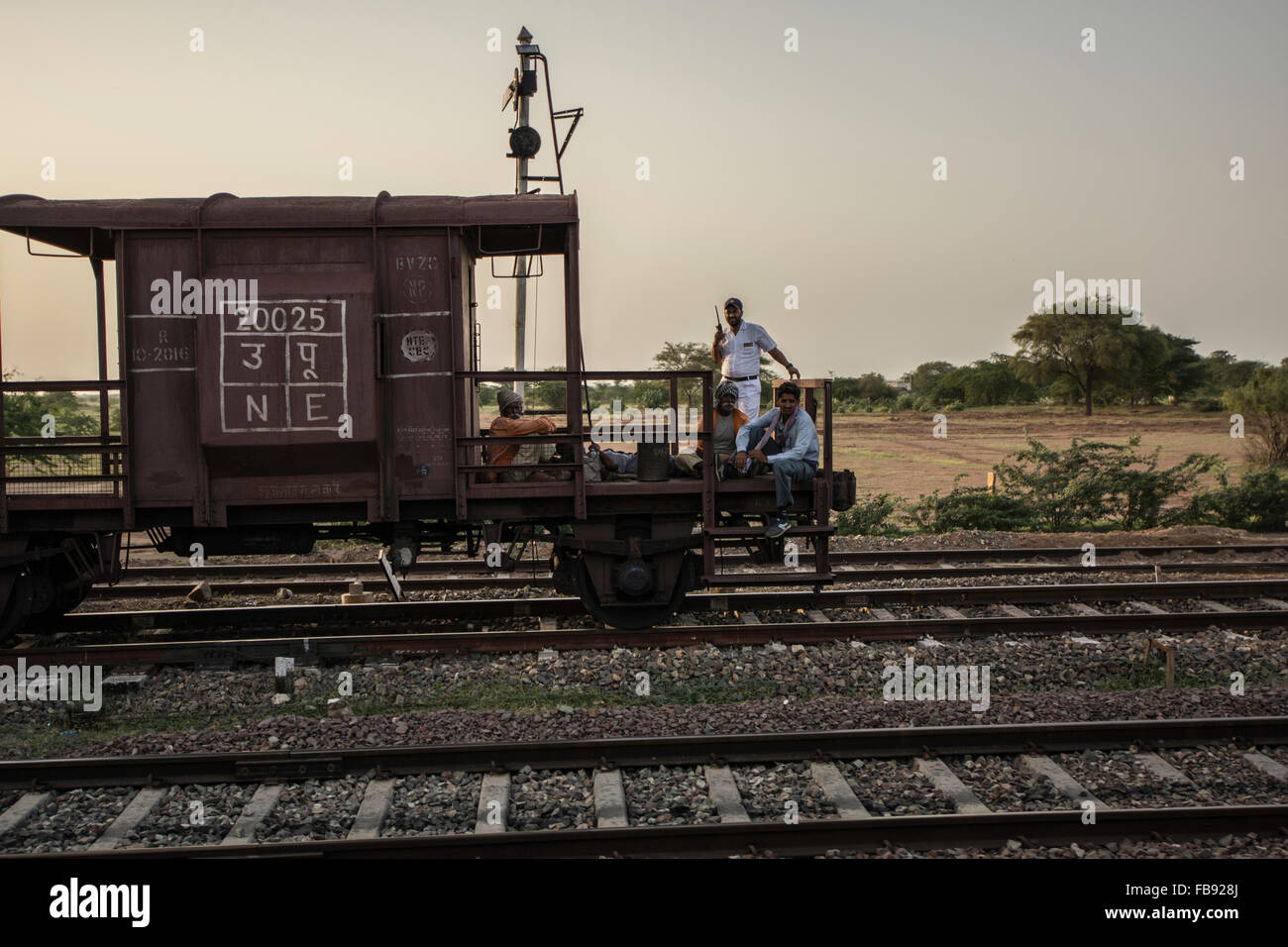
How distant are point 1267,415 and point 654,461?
70.2 feet

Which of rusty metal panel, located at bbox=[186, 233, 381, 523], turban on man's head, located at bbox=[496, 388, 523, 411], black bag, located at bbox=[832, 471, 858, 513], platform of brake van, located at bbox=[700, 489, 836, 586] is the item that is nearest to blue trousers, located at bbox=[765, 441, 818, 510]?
platform of brake van, located at bbox=[700, 489, 836, 586]

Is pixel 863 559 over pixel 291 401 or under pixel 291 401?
under

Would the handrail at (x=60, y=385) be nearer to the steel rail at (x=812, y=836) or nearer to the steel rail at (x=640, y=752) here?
the steel rail at (x=640, y=752)

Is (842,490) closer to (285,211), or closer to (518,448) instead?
(518,448)

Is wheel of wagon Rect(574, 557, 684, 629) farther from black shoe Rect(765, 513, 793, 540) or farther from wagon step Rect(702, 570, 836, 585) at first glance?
black shoe Rect(765, 513, 793, 540)

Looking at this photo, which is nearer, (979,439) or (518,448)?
(518,448)

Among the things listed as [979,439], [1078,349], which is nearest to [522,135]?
[979,439]

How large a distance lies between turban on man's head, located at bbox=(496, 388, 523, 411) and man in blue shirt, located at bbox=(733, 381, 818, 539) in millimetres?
2036

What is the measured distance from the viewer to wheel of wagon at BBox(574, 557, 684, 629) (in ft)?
29.6

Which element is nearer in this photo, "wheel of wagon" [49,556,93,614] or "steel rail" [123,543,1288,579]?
"wheel of wagon" [49,556,93,614]

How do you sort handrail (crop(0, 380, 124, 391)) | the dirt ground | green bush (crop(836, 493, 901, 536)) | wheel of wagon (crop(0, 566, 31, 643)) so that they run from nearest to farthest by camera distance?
handrail (crop(0, 380, 124, 391)), wheel of wagon (crop(0, 566, 31, 643)), green bush (crop(836, 493, 901, 536)), the dirt ground

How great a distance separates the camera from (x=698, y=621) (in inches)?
370

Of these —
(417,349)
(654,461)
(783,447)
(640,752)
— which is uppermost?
(417,349)
